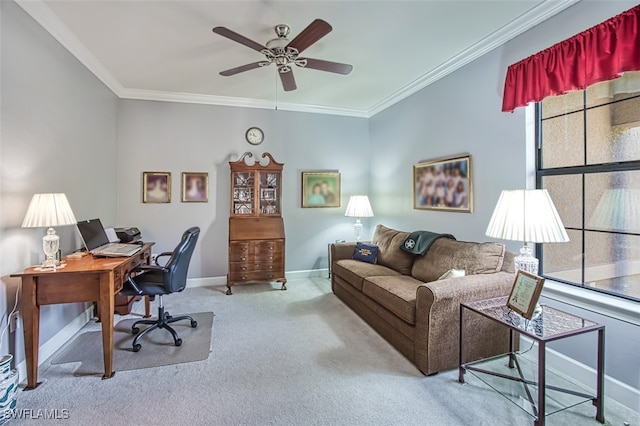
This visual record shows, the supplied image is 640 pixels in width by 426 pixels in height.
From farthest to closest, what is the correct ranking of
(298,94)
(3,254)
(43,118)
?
1. (298,94)
2. (43,118)
3. (3,254)

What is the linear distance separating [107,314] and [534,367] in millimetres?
3236

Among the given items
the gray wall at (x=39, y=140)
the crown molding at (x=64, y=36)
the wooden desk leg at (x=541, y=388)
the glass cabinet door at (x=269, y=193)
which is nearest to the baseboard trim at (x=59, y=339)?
the gray wall at (x=39, y=140)

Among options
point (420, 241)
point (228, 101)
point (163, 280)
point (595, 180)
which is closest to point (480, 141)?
point (595, 180)

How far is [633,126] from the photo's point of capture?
1981 millimetres

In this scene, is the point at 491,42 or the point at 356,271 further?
the point at 356,271

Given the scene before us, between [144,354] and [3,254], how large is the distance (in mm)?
1232

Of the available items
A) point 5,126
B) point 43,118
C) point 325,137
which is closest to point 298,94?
point 325,137

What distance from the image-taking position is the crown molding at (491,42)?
90.0 inches

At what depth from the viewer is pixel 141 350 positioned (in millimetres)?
2602

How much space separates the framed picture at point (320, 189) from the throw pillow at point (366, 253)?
1.24m

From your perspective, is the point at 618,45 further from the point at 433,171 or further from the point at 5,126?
the point at 5,126

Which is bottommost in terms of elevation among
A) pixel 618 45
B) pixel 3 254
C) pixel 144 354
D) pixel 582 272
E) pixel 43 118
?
pixel 144 354

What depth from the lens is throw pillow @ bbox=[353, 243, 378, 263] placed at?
386cm

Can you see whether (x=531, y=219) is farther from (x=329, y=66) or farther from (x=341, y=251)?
(x=341, y=251)
